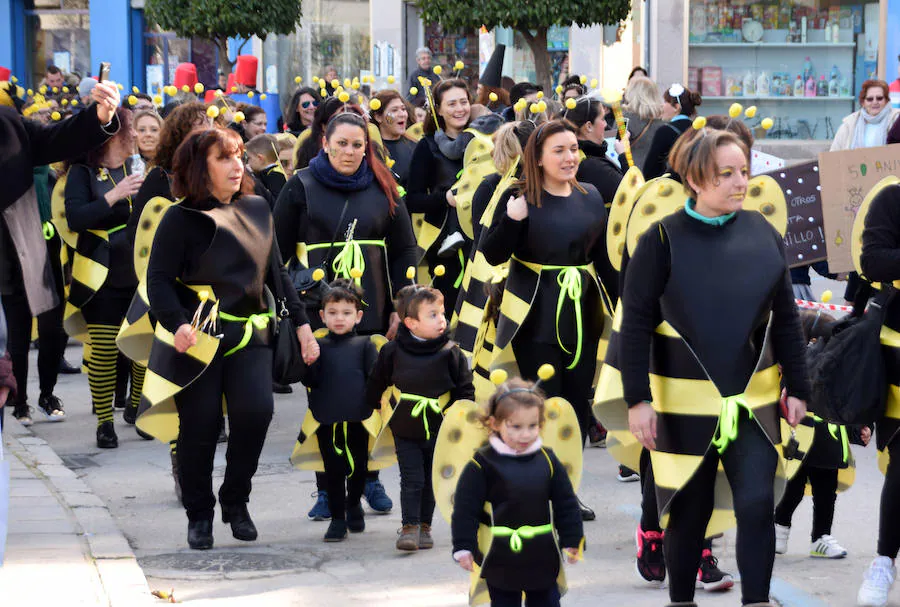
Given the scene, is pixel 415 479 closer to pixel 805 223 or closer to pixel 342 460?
pixel 342 460

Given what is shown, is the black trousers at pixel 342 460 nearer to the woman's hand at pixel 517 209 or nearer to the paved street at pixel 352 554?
the paved street at pixel 352 554

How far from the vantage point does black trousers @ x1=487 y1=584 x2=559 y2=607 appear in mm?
4805

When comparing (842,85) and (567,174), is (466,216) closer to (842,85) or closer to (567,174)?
(567,174)

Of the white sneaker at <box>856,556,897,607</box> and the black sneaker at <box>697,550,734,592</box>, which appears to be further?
the black sneaker at <box>697,550,734,592</box>

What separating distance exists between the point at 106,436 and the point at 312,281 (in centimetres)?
244

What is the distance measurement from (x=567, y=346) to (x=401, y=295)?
0.76 meters

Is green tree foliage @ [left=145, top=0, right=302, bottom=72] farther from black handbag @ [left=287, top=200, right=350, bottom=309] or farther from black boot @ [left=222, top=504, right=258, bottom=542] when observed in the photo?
black boot @ [left=222, top=504, right=258, bottom=542]

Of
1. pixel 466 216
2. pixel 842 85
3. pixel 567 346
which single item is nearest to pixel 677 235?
pixel 567 346

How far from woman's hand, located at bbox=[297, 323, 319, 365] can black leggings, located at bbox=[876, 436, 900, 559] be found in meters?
A: 2.42

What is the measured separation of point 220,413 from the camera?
21.3 feet

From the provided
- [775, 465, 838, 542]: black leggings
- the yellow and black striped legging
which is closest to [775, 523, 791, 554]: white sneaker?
[775, 465, 838, 542]: black leggings

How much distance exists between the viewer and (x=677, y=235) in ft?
15.7

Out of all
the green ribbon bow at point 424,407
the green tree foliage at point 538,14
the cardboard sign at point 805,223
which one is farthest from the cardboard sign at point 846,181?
the green tree foliage at point 538,14

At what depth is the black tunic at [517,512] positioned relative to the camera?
4773mm
